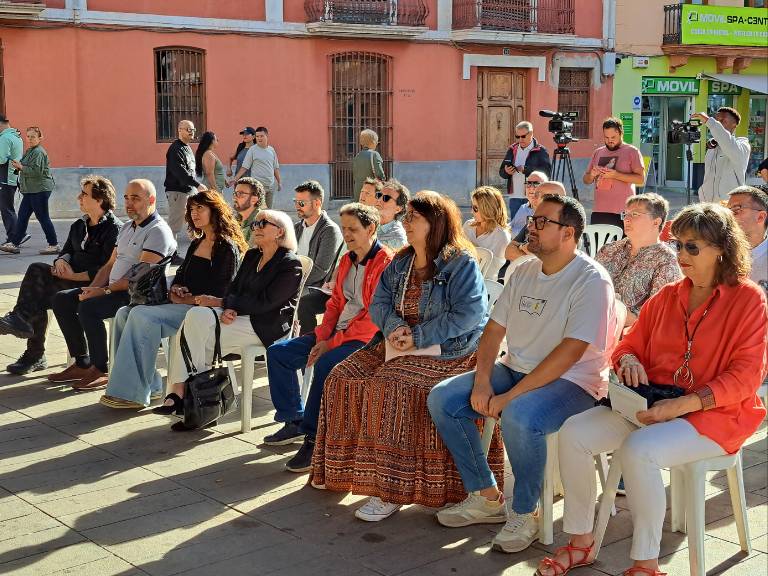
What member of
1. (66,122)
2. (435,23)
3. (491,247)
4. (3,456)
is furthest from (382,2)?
(3,456)

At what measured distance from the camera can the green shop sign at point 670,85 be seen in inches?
1053

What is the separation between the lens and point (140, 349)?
6.33 metres

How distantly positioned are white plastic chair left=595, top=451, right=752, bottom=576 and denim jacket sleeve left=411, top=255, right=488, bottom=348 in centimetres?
102

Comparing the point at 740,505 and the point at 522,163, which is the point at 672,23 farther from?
the point at 740,505

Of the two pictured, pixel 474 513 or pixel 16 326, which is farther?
pixel 16 326

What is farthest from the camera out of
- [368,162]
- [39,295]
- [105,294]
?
[368,162]

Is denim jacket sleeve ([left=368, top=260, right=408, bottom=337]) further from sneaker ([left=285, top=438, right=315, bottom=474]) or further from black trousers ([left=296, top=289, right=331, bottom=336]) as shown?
black trousers ([left=296, top=289, right=331, bottom=336])

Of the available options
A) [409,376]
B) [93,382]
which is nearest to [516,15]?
[93,382]

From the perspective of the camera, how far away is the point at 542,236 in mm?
4449

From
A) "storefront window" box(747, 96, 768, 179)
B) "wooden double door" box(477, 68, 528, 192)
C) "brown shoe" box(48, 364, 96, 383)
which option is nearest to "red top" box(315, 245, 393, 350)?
"brown shoe" box(48, 364, 96, 383)

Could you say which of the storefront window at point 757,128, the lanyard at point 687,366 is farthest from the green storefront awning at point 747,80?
the lanyard at point 687,366

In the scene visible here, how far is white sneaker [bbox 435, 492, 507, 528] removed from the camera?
14.9 ft

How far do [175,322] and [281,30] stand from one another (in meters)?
15.2

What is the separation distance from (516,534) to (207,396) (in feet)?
7.04
